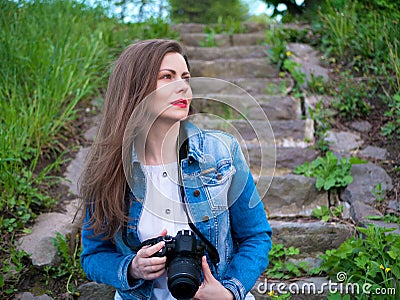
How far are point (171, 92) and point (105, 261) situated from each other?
25.4 inches

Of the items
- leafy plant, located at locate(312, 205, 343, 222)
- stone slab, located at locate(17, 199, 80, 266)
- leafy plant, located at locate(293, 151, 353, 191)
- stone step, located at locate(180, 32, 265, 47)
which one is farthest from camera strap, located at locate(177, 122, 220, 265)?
stone step, located at locate(180, 32, 265, 47)

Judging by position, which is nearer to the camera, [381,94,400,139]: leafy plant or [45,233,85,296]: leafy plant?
[45,233,85,296]: leafy plant

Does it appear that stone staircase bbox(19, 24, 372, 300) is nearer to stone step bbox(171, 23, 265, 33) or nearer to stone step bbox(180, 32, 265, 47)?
stone step bbox(180, 32, 265, 47)

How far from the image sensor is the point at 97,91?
365cm

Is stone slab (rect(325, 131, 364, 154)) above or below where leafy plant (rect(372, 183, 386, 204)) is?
above

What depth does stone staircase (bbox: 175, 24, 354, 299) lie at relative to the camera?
4.95ft

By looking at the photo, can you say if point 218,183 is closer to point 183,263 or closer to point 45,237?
point 183,263

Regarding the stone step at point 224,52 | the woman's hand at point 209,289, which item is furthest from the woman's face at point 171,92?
the stone step at point 224,52

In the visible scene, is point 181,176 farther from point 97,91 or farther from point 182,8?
point 182,8

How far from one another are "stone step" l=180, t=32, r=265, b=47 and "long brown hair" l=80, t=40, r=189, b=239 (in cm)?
358

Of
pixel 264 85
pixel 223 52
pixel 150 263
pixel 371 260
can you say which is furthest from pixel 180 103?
pixel 223 52

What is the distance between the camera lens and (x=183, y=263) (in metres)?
1.29

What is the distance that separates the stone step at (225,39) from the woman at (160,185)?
142 inches

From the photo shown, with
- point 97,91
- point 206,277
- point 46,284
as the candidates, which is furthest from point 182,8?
point 206,277
